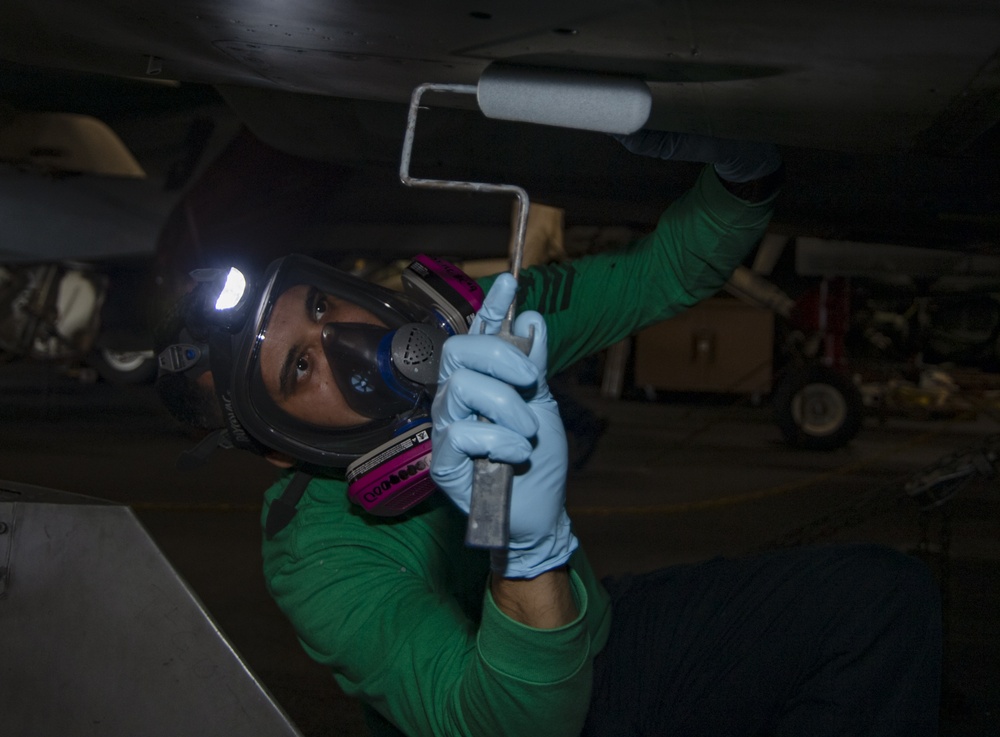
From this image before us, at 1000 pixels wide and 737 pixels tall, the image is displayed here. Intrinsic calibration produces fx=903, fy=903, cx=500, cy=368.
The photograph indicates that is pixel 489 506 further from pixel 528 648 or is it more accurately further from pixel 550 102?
pixel 550 102

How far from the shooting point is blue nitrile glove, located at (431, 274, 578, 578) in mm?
832

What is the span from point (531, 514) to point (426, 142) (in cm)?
132

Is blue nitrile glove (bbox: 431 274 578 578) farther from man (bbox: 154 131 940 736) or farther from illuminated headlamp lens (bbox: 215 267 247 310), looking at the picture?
illuminated headlamp lens (bbox: 215 267 247 310)

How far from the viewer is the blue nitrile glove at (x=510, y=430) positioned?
2.73ft

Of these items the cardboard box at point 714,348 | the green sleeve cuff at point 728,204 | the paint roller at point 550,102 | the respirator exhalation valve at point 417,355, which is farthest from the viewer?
the cardboard box at point 714,348

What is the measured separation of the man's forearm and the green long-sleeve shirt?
0.05 feet

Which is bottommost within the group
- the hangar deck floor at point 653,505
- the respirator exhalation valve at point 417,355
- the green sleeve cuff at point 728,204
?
the hangar deck floor at point 653,505

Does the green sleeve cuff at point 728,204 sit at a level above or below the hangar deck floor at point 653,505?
above

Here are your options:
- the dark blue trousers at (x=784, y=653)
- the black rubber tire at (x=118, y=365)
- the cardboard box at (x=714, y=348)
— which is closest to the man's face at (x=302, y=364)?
the dark blue trousers at (x=784, y=653)

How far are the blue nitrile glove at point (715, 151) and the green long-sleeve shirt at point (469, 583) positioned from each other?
49mm

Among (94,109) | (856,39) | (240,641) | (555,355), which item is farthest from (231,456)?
(856,39)

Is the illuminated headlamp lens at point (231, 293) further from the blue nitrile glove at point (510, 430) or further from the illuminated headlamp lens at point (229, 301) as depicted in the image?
the blue nitrile glove at point (510, 430)

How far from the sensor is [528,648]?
3.11ft

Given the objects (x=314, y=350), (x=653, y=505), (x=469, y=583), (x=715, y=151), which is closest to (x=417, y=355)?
(x=314, y=350)
